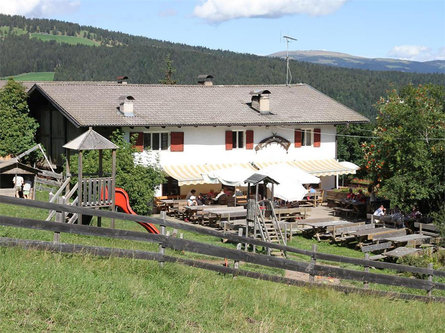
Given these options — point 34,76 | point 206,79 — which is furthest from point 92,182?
point 34,76

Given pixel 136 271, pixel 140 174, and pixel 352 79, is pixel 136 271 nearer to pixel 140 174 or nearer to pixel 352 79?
pixel 140 174

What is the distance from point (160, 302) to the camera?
7.67 meters

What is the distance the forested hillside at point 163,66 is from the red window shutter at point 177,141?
5599 cm

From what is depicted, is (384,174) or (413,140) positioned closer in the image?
(413,140)

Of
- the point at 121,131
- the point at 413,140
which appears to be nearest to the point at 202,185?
the point at 121,131

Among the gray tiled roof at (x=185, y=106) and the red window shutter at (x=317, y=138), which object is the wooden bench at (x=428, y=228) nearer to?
the gray tiled roof at (x=185, y=106)

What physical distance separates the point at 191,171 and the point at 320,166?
22.9 ft

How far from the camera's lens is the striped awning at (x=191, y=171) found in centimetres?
2689

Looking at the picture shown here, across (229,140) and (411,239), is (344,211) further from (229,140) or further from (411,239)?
(411,239)

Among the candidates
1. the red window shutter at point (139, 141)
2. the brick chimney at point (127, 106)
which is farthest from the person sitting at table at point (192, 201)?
the brick chimney at point (127, 106)

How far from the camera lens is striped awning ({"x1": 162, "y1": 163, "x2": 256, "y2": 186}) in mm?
26891

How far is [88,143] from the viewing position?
17859 mm

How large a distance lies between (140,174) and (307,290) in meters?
15.1

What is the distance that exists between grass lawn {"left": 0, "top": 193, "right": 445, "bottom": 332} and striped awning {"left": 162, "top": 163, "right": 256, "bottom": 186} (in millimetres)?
16415
